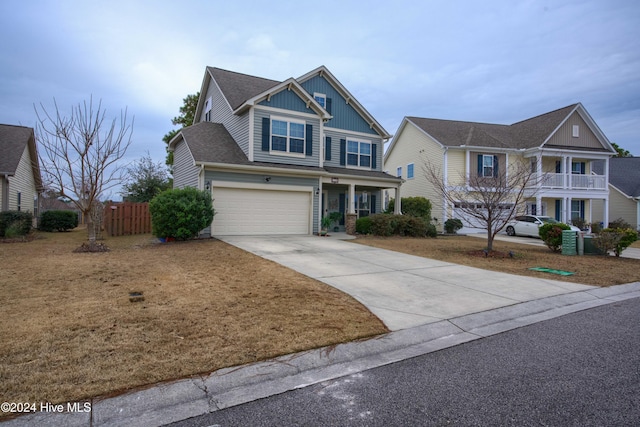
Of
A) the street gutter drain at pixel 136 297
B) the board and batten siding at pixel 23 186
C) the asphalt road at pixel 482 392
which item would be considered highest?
the board and batten siding at pixel 23 186

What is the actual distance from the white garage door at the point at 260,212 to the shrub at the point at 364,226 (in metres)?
2.77

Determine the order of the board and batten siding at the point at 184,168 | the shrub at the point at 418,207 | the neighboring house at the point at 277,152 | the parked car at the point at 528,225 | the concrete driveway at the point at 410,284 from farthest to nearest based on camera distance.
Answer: the shrub at the point at 418,207 < the parked car at the point at 528,225 < the board and batten siding at the point at 184,168 < the neighboring house at the point at 277,152 < the concrete driveway at the point at 410,284

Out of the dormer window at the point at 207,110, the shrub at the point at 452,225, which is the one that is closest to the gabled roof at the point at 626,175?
the shrub at the point at 452,225

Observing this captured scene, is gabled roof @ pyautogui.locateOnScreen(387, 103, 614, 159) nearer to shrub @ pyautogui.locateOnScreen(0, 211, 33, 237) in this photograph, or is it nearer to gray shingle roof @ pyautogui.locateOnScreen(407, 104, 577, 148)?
gray shingle roof @ pyautogui.locateOnScreen(407, 104, 577, 148)

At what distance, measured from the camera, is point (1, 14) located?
35.8 feet

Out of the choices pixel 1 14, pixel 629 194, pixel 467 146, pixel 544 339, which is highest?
pixel 1 14

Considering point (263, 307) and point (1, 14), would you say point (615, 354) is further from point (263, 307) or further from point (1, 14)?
point (1, 14)

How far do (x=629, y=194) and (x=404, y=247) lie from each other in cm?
2749

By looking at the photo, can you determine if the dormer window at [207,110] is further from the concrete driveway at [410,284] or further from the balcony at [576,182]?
the balcony at [576,182]

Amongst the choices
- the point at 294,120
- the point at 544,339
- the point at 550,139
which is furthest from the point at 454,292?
the point at 550,139

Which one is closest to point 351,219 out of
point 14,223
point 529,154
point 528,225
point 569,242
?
point 569,242

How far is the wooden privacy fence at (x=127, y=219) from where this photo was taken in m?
17.4

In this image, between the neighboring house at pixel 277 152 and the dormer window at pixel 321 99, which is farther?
the dormer window at pixel 321 99

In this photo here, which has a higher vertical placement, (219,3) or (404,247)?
(219,3)
